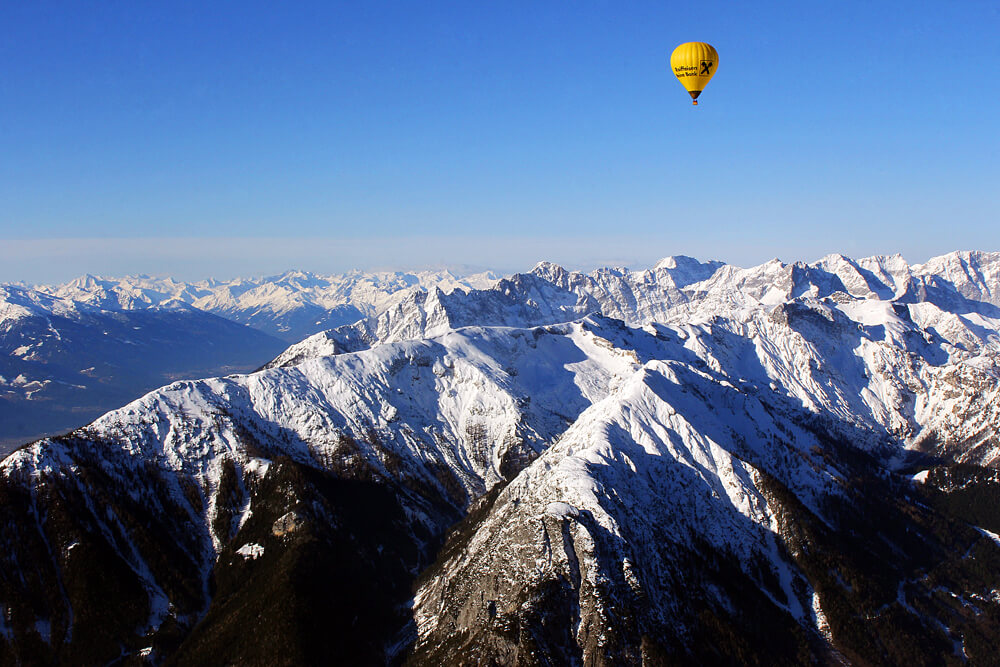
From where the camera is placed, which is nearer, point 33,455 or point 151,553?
point 151,553

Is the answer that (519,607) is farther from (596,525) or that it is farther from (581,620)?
(596,525)


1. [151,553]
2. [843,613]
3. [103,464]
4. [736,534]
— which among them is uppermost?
[103,464]

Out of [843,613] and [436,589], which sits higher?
[436,589]

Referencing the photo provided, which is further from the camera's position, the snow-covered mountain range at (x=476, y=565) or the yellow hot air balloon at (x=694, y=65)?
the yellow hot air balloon at (x=694, y=65)

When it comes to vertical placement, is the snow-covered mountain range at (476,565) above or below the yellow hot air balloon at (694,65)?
below

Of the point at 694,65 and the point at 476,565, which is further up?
the point at 694,65

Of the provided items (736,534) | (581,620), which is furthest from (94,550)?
(736,534)

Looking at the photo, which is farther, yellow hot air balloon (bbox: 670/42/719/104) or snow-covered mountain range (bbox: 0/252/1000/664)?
yellow hot air balloon (bbox: 670/42/719/104)

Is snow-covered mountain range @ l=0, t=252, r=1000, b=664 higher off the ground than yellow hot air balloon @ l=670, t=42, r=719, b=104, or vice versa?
yellow hot air balloon @ l=670, t=42, r=719, b=104
